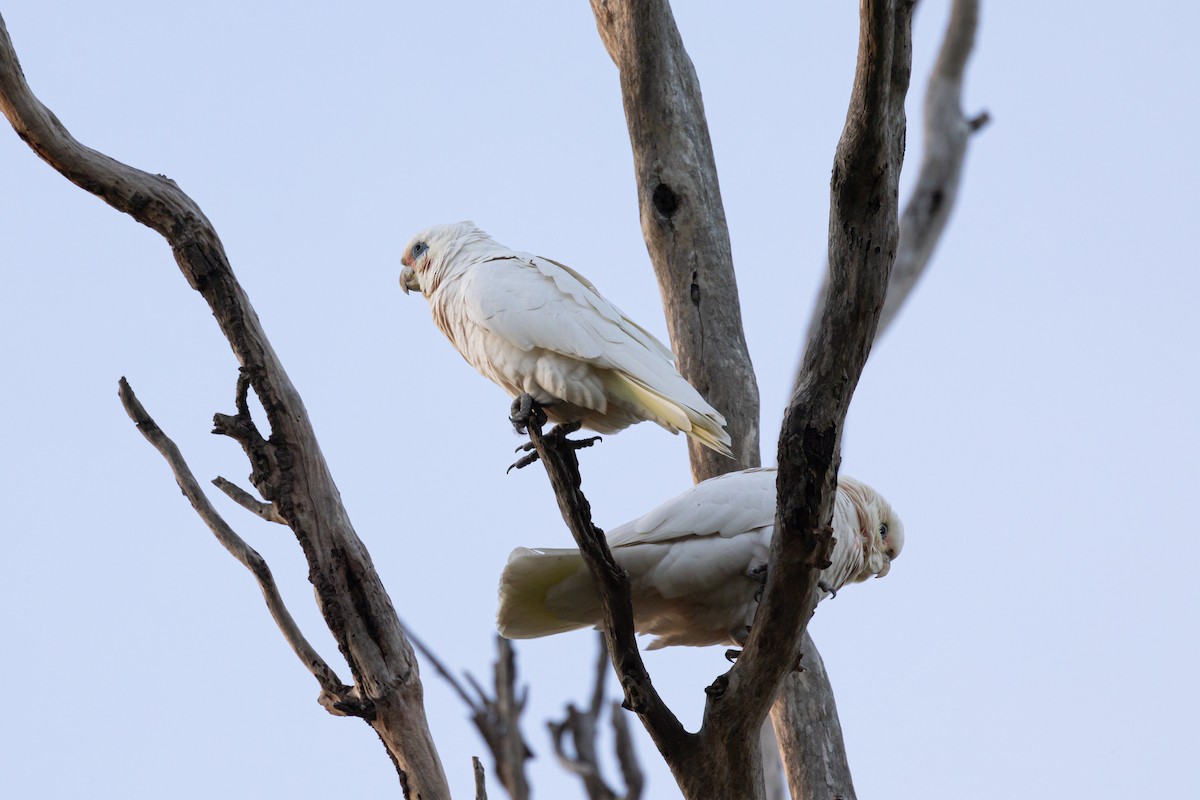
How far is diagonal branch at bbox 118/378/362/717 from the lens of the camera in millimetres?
2926

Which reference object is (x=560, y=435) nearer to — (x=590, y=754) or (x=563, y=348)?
(x=563, y=348)

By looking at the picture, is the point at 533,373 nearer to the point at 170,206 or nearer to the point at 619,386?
the point at 619,386

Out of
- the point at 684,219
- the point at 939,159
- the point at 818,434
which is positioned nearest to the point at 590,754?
the point at 818,434

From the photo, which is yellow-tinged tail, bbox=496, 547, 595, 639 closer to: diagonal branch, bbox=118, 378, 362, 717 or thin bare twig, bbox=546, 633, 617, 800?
diagonal branch, bbox=118, 378, 362, 717

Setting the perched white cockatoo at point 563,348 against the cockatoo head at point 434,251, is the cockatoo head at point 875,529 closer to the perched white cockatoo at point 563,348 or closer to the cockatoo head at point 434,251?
the perched white cockatoo at point 563,348

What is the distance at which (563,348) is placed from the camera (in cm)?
285

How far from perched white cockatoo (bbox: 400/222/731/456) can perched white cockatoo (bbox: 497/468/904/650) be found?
0.16 m

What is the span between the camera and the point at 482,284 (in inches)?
123

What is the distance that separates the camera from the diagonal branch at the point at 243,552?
9.60 feet

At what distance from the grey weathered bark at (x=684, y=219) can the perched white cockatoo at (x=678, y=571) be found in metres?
0.82

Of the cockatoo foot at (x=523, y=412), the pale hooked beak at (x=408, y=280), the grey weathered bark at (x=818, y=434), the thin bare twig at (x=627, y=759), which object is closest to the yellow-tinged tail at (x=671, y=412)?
the cockatoo foot at (x=523, y=412)

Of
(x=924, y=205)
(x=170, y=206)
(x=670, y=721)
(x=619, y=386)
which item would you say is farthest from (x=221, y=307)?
(x=924, y=205)

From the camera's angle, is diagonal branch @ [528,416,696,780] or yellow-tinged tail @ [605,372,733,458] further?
yellow-tinged tail @ [605,372,733,458]

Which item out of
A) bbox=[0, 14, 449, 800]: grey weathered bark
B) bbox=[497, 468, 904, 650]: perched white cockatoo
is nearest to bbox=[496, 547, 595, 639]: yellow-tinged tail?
bbox=[497, 468, 904, 650]: perched white cockatoo
